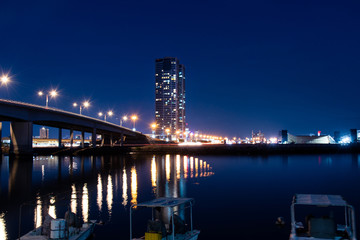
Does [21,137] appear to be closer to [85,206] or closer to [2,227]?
[85,206]

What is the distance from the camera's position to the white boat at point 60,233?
1645 cm

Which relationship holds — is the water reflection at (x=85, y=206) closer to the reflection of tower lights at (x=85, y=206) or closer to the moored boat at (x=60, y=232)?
the reflection of tower lights at (x=85, y=206)

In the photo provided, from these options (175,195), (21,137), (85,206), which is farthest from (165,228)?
(21,137)

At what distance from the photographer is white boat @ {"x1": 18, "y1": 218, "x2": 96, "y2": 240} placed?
648 inches

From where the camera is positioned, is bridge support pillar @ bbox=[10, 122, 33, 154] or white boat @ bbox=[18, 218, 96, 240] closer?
white boat @ bbox=[18, 218, 96, 240]

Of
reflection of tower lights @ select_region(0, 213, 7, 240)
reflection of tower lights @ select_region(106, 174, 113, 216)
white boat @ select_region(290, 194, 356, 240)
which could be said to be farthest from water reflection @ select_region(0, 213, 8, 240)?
white boat @ select_region(290, 194, 356, 240)

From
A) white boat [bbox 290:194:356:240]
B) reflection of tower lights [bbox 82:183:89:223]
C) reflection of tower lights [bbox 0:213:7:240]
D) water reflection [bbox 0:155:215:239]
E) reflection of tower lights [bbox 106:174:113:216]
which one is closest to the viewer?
white boat [bbox 290:194:356:240]

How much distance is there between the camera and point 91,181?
4578 centimetres

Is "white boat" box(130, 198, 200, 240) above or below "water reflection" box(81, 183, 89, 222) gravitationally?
above

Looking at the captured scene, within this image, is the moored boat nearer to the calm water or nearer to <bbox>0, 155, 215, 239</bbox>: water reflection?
the calm water

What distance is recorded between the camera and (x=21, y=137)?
9156cm

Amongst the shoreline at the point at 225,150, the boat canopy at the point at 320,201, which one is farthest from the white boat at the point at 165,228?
the shoreline at the point at 225,150

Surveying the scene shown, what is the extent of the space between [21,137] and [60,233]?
84371 mm

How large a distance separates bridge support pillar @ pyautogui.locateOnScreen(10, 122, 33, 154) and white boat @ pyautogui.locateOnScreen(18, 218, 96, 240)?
80697 millimetres
